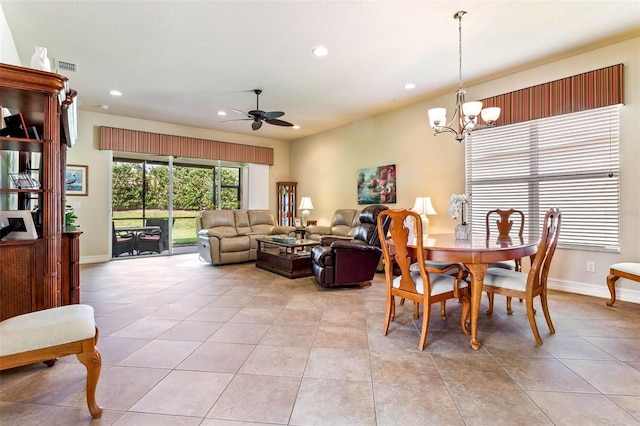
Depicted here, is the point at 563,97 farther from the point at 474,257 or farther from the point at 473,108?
the point at 474,257

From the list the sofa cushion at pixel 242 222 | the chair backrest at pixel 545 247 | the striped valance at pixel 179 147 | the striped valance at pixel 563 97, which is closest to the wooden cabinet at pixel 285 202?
the striped valance at pixel 179 147

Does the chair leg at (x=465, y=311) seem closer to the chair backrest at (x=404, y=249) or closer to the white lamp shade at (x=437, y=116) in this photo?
the chair backrest at (x=404, y=249)

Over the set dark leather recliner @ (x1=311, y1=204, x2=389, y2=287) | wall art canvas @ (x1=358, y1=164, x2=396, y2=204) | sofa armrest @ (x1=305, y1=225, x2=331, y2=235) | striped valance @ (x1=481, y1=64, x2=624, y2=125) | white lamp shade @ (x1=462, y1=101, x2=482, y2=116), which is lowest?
dark leather recliner @ (x1=311, y1=204, x2=389, y2=287)

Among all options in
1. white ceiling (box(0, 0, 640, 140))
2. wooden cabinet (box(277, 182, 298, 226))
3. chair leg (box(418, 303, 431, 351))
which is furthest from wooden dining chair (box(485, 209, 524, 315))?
wooden cabinet (box(277, 182, 298, 226))

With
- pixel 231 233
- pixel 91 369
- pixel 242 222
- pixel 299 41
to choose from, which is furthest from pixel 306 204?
pixel 91 369

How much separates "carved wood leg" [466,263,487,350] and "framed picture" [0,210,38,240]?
308 cm

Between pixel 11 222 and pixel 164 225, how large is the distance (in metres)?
5.06

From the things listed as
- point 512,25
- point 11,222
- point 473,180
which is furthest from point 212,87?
point 473,180

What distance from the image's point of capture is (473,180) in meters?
4.68

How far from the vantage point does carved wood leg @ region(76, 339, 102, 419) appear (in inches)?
60.9

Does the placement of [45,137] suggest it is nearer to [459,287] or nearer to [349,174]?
[459,287]

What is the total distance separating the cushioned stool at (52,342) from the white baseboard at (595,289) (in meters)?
4.79

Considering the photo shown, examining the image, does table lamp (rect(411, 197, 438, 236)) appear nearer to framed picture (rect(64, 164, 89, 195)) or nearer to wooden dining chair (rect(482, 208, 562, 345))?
wooden dining chair (rect(482, 208, 562, 345))

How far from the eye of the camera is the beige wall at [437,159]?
11.1ft
